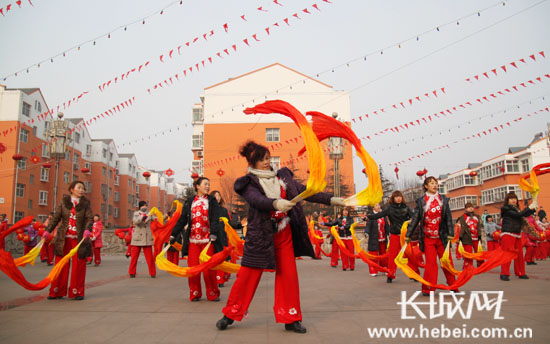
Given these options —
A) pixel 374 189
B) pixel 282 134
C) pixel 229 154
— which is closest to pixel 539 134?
pixel 282 134

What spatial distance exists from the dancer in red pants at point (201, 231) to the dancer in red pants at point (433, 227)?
3.45 meters

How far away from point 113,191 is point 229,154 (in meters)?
25.1

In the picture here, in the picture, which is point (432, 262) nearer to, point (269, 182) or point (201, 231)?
point (269, 182)

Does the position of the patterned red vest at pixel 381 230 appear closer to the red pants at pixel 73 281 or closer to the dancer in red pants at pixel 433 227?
the dancer in red pants at pixel 433 227

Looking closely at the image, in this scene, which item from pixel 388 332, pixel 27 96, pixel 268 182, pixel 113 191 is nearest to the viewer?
pixel 388 332

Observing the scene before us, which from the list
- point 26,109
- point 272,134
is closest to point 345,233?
point 272,134

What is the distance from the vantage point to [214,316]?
524 centimetres

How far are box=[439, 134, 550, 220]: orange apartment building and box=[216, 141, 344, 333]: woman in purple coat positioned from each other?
4151cm

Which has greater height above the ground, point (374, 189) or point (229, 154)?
point (229, 154)

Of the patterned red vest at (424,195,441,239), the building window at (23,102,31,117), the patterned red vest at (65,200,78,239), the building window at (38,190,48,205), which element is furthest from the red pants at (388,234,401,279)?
the building window at (38,190,48,205)

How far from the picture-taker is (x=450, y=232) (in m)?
6.97

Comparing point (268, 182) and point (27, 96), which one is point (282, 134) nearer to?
point (27, 96)

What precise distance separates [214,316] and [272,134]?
36.5 m

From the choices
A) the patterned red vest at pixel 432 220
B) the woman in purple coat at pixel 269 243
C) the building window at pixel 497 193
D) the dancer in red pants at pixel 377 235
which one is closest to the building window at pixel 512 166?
the building window at pixel 497 193
